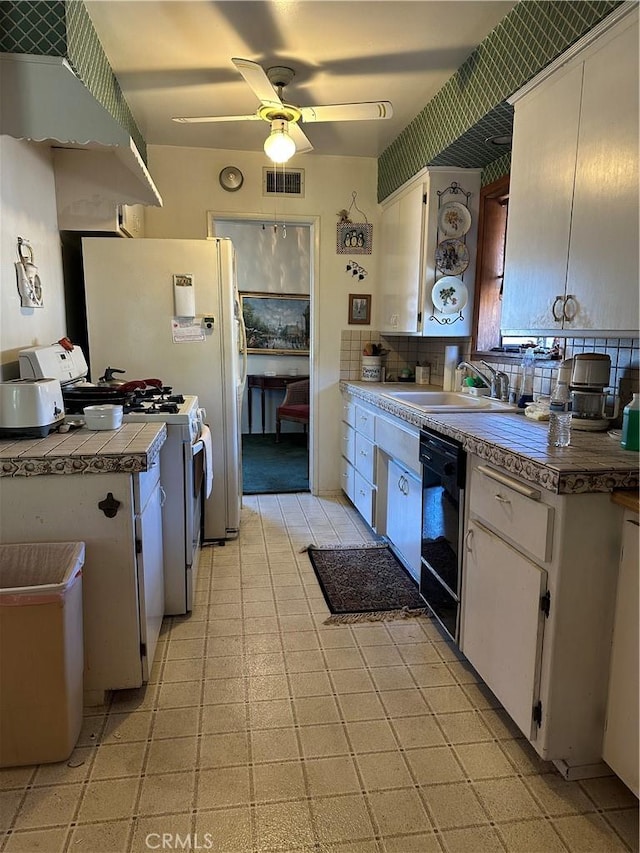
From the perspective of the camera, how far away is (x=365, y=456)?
11.3ft

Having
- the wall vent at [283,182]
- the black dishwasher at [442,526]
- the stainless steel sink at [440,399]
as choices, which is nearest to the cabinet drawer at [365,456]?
the stainless steel sink at [440,399]

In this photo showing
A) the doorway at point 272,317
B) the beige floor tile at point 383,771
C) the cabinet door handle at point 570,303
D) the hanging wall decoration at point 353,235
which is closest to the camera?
the beige floor tile at point 383,771

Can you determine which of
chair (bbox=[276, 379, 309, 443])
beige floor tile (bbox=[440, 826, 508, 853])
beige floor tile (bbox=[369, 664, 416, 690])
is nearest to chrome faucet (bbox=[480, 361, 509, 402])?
beige floor tile (bbox=[369, 664, 416, 690])

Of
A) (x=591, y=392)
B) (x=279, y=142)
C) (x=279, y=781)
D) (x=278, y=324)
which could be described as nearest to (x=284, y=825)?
(x=279, y=781)

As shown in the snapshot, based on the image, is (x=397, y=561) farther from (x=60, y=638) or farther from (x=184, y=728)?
(x=60, y=638)

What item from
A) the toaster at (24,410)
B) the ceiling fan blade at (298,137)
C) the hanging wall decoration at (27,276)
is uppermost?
the ceiling fan blade at (298,137)

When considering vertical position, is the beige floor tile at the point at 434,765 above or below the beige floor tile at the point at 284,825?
above

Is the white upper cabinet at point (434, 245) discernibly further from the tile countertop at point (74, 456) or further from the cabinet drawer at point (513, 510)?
the tile countertop at point (74, 456)

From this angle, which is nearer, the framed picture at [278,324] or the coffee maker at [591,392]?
the coffee maker at [591,392]

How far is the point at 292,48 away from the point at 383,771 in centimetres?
286

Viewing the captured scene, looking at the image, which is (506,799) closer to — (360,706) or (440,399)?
(360,706)

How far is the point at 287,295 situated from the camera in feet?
21.4

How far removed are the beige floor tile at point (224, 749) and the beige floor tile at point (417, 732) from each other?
0.49 m

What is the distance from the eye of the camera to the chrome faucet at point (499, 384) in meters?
2.83
